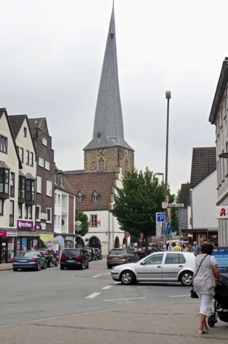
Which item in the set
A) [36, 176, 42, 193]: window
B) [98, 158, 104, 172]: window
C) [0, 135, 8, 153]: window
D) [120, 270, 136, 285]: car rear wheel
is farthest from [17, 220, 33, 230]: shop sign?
[98, 158, 104, 172]: window

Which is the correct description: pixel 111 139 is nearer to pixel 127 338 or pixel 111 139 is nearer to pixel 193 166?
pixel 193 166

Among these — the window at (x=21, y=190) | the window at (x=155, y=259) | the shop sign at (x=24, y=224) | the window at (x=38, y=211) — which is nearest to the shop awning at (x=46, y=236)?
the window at (x=38, y=211)

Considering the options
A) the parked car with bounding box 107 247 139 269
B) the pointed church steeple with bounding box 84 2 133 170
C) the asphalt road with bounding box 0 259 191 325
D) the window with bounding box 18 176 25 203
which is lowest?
the asphalt road with bounding box 0 259 191 325

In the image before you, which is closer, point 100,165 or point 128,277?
point 128,277

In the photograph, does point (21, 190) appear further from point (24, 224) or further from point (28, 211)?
point (28, 211)

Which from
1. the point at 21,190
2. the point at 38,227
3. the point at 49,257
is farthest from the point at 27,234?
the point at 49,257

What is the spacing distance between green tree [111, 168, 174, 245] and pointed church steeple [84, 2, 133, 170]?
5556 cm

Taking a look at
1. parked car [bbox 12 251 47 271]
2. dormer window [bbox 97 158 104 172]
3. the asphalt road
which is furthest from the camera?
dormer window [bbox 97 158 104 172]

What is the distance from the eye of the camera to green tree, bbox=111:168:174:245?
2397 inches

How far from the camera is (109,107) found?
11781cm

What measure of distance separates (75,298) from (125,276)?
19.0ft

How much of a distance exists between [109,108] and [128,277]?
3782 inches

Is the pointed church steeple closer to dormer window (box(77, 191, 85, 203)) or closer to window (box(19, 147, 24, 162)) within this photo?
dormer window (box(77, 191, 85, 203))

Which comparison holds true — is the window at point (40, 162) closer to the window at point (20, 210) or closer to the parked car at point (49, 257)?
the window at point (20, 210)
